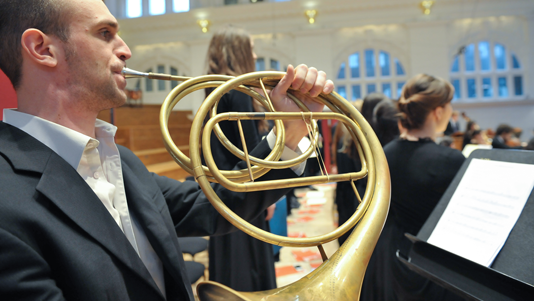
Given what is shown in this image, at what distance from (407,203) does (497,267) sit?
805mm

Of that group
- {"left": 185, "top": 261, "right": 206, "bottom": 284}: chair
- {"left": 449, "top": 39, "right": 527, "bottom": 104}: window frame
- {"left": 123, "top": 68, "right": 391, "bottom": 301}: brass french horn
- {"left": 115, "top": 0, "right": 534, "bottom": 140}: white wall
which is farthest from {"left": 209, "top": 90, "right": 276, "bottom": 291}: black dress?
{"left": 449, "top": 39, "right": 527, "bottom": 104}: window frame

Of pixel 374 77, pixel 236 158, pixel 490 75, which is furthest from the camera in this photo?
pixel 374 77

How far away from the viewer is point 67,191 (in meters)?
0.71

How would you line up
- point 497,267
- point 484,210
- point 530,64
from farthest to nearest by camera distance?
point 530,64 → point 484,210 → point 497,267

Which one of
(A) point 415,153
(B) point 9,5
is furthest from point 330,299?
(A) point 415,153

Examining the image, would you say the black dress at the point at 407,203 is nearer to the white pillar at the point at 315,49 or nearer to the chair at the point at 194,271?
the chair at the point at 194,271

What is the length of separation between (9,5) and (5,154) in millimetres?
370

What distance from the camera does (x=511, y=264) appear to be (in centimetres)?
90

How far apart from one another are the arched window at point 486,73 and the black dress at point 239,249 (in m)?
11.7

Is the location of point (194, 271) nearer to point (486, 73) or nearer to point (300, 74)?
point (300, 74)

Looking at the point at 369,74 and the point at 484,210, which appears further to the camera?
the point at 369,74

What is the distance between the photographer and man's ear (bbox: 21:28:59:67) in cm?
79

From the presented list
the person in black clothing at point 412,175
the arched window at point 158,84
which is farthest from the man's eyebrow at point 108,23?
the arched window at point 158,84

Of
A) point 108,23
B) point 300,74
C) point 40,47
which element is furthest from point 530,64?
point 40,47
